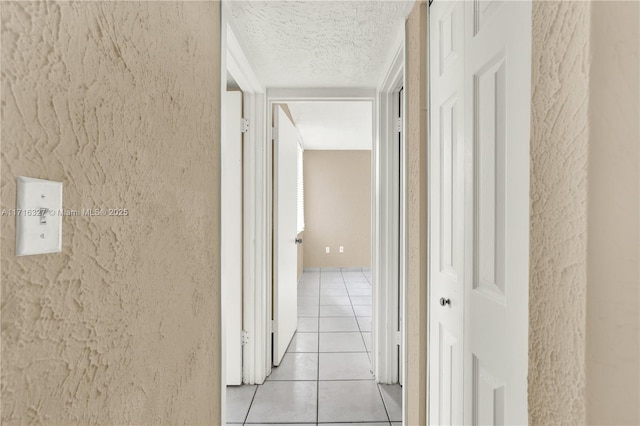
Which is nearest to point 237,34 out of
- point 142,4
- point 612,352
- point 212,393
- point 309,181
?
point 142,4

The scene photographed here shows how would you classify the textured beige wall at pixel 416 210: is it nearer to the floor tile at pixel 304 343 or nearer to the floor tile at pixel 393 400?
the floor tile at pixel 393 400

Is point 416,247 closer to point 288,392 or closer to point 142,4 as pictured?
point 142,4

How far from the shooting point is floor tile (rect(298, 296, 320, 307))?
15.1 feet

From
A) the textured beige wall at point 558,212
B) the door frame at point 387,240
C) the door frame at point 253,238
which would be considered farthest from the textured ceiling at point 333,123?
the textured beige wall at point 558,212

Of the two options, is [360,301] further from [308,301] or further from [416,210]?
[416,210]

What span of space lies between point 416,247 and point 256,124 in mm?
1512

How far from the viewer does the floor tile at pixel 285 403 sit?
210 centimetres

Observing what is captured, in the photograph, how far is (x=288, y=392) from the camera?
2.39 meters

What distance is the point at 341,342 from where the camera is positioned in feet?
10.6

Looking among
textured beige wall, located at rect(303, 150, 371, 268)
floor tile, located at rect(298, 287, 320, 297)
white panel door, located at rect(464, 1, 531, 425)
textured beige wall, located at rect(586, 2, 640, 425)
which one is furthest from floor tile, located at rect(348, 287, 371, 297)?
textured beige wall, located at rect(586, 2, 640, 425)

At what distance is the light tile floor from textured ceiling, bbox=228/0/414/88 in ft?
6.88

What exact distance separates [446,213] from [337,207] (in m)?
5.72

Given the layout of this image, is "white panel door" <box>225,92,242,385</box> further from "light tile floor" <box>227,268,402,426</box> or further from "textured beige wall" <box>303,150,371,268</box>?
"textured beige wall" <box>303,150,371,268</box>

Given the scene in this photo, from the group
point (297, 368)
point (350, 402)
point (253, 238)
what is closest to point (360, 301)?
point (297, 368)
